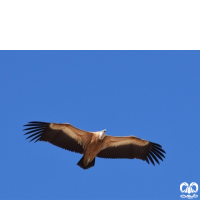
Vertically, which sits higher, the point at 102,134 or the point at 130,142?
the point at 130,142

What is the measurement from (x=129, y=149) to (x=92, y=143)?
5.78 feet

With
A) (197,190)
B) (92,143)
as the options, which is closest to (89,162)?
(92,143)

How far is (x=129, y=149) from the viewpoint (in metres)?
15.2

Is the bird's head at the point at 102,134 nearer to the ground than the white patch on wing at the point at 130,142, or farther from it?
nearer to the ground

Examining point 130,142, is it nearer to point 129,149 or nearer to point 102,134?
point 129,149

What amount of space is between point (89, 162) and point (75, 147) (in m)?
0.88

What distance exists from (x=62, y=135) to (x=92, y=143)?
1.25 m

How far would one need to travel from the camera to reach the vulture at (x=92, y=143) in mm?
14289

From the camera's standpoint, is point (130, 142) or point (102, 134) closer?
point (102, 134)

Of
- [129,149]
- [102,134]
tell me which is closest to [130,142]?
[129,149]

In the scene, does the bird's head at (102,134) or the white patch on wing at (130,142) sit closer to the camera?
the bird's head at (102,134)
